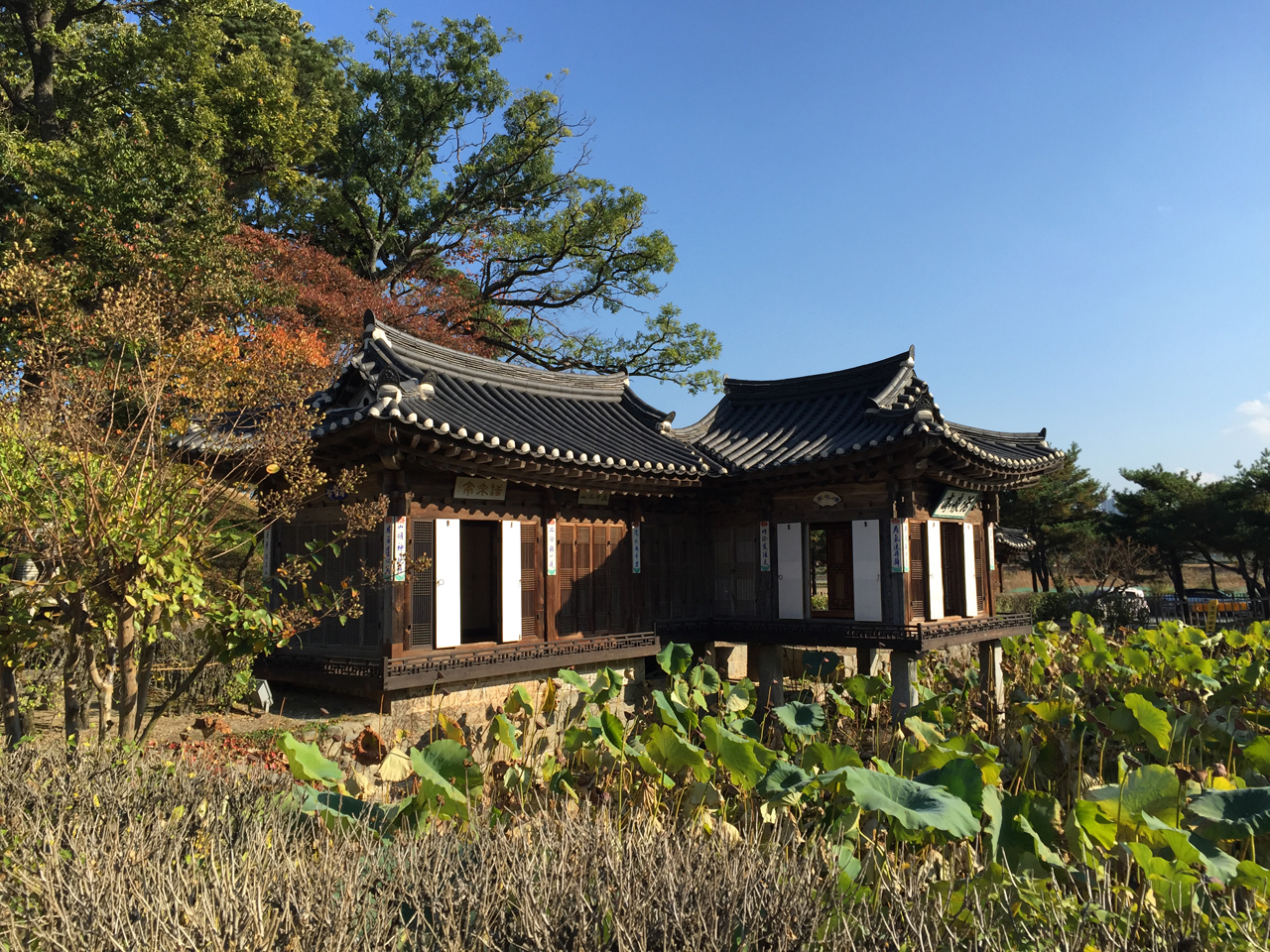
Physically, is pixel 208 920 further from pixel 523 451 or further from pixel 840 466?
pixel 840 466

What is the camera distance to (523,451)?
8992 mm

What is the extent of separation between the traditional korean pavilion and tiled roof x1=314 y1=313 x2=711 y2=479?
0.03m

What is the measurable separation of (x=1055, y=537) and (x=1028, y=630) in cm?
1946

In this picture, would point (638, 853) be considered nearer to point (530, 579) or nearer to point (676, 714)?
point (676, 714)

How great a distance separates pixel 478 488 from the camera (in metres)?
9.55

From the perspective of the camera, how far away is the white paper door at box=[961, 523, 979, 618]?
12.9 metres

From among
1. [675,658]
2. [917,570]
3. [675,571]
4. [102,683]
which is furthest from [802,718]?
[675,571]

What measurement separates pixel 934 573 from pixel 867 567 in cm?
110

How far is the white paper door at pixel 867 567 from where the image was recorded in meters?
11.4

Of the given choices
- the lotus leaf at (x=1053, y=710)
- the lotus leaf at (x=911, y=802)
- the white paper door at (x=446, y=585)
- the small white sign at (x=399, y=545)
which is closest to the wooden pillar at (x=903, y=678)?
the lotus leaf at (x=1053, y=710)

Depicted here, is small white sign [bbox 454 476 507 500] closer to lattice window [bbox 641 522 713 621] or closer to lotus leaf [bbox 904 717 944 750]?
lattice window [bbox 641 522 713 621]

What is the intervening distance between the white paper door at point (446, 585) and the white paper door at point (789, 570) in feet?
17.2

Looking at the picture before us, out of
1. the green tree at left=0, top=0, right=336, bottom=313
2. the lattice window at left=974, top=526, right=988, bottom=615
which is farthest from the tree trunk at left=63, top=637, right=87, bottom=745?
the lattice window at left=974, top=526, right=988, bottom=615

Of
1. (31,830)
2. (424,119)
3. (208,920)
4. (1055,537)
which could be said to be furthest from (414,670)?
(1055,537)
